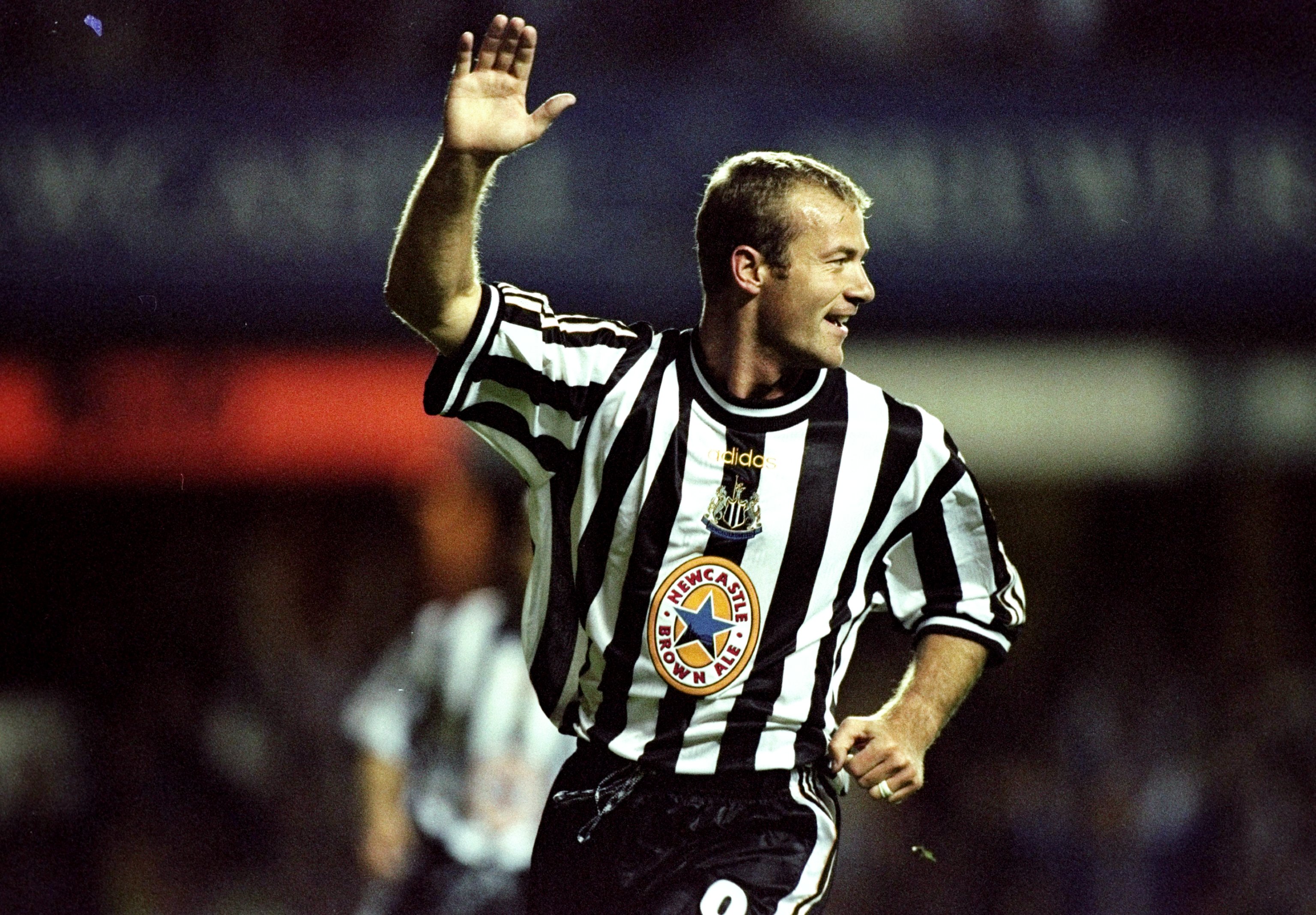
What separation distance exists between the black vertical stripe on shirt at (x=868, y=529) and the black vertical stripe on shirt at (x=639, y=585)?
30 cm

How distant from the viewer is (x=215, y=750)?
6086 mm

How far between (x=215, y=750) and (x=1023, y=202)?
3.56 m

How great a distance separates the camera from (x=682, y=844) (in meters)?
2.66

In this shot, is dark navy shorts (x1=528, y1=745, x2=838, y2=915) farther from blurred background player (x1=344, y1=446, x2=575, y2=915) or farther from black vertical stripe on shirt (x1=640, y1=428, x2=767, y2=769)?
blurred background player (x1=344, y1=446, x2=575, y2=915)

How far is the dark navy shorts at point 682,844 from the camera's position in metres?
2.63

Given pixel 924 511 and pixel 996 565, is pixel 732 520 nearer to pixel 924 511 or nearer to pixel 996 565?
pixel 924 511

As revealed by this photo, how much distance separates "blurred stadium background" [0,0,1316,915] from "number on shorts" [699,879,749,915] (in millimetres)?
3286

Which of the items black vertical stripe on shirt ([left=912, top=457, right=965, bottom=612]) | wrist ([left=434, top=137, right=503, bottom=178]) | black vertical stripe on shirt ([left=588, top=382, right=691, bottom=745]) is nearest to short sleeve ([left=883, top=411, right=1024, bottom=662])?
black vertical stripe on shirt ([left=912, top=457, right=965, bottom=612])

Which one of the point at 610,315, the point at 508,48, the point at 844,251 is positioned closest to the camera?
the point at 508,48

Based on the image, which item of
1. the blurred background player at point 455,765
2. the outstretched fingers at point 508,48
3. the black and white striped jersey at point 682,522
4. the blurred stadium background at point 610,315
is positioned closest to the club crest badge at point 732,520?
the black and white striped jersey at point 682,522

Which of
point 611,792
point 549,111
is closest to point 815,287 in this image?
point 549,111

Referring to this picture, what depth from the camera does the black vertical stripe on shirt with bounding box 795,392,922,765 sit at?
108 inches

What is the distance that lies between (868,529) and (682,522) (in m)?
0.31

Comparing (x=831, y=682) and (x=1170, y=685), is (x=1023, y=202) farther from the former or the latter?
(x=831, y=682)
